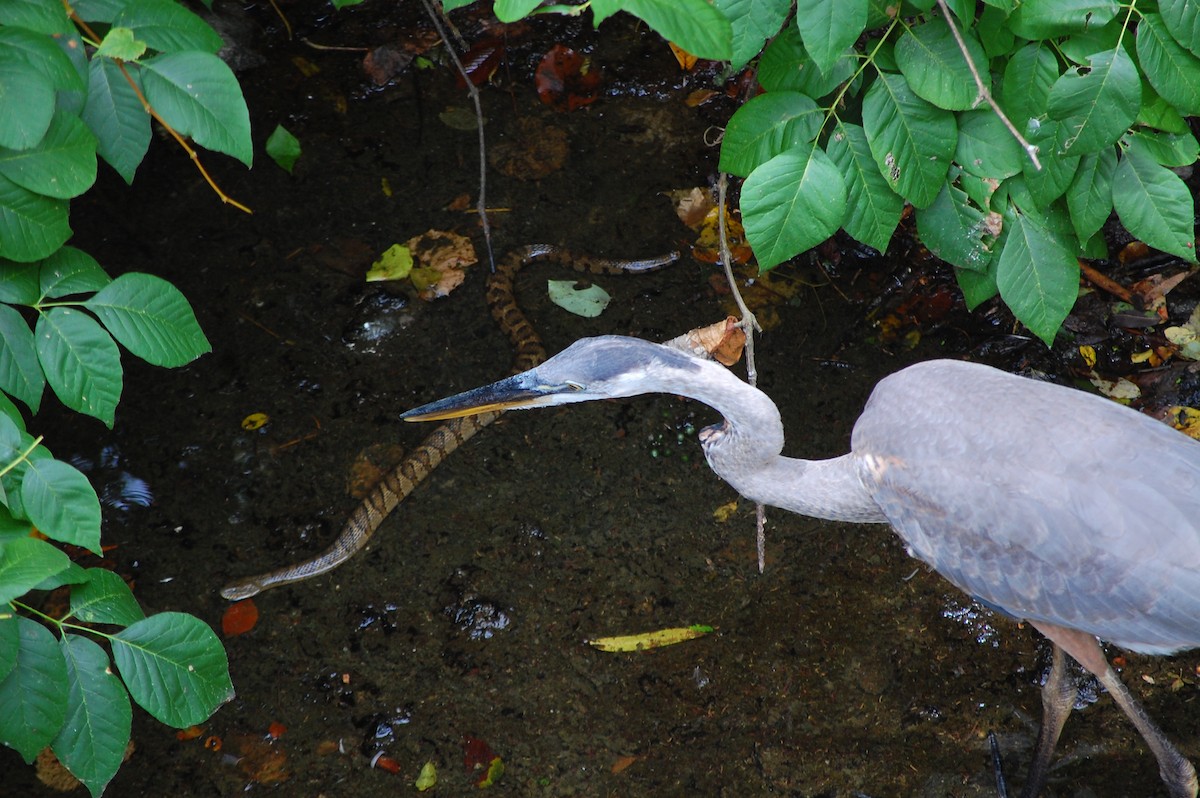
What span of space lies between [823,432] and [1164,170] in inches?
71.0

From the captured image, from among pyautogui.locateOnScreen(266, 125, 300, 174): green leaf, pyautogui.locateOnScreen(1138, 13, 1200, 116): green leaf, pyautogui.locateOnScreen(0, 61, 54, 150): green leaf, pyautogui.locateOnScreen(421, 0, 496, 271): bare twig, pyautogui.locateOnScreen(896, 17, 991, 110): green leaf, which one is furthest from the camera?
pyautogui.locateOnScreen(266, 125, 300, 174): green leaf

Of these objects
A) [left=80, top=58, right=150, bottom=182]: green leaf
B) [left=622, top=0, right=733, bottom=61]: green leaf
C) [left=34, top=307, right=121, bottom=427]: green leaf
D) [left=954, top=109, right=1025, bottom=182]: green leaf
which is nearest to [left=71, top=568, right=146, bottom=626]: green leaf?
[left=34, top=307, right=121, bottom=427]: green leaf

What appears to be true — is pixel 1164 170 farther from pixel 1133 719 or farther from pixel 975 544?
pixel 1133 719

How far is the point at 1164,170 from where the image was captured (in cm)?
292

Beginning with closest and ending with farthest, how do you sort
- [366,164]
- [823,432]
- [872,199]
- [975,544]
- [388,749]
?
A: [975,544] → [872,199] → [388,749] → [823,432] → [366,164]

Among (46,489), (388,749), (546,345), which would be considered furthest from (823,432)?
(46,489)

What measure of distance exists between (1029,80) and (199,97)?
7.68 ft

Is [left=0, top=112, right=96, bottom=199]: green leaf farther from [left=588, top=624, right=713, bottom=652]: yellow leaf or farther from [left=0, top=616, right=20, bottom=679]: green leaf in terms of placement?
[left=588, top=624, right=713, bottom=652]: yellow leaf

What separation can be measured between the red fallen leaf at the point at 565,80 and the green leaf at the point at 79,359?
345 cm

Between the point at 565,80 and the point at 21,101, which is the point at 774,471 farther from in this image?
the point at 565,80

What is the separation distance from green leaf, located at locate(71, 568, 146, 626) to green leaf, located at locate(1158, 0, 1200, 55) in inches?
127

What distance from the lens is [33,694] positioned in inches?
90.3

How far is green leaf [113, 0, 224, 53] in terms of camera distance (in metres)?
2.40

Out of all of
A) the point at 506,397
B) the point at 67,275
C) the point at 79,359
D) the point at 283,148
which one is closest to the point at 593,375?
the point at 506,397
